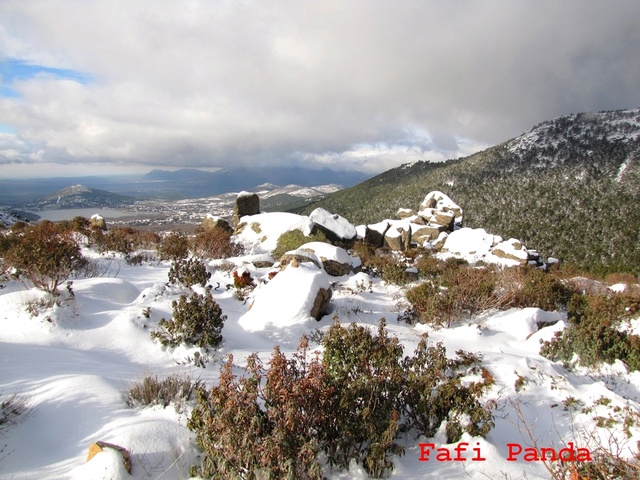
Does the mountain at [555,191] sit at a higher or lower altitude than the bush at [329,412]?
higher

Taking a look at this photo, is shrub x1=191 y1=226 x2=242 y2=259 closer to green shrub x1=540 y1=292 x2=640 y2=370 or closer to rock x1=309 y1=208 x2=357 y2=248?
rock x1=309 y1=208 x2=357 y2=248

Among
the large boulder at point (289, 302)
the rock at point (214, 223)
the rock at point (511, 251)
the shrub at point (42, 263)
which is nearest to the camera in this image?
the shrub at point (42, 263)

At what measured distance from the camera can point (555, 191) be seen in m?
87.4

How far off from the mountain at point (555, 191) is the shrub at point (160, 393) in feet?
218

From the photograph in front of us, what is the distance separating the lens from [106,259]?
1195 cm

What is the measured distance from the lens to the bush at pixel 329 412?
2.57 m

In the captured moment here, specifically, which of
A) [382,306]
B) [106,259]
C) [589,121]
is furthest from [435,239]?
[589,121]

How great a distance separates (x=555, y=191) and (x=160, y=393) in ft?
344

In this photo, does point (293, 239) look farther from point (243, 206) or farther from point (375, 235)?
point (375, 235)

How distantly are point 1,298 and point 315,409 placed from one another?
6319mm

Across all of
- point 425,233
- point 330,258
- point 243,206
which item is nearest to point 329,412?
point 330,258

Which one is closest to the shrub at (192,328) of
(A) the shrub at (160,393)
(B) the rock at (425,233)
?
(A) the shrub at (160,393)

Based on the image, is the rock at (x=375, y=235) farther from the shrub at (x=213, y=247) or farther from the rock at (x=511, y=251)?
the shrub at (x=213, y=247)

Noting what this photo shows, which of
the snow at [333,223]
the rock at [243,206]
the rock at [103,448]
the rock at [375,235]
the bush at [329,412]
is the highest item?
the rock at [243,206]
